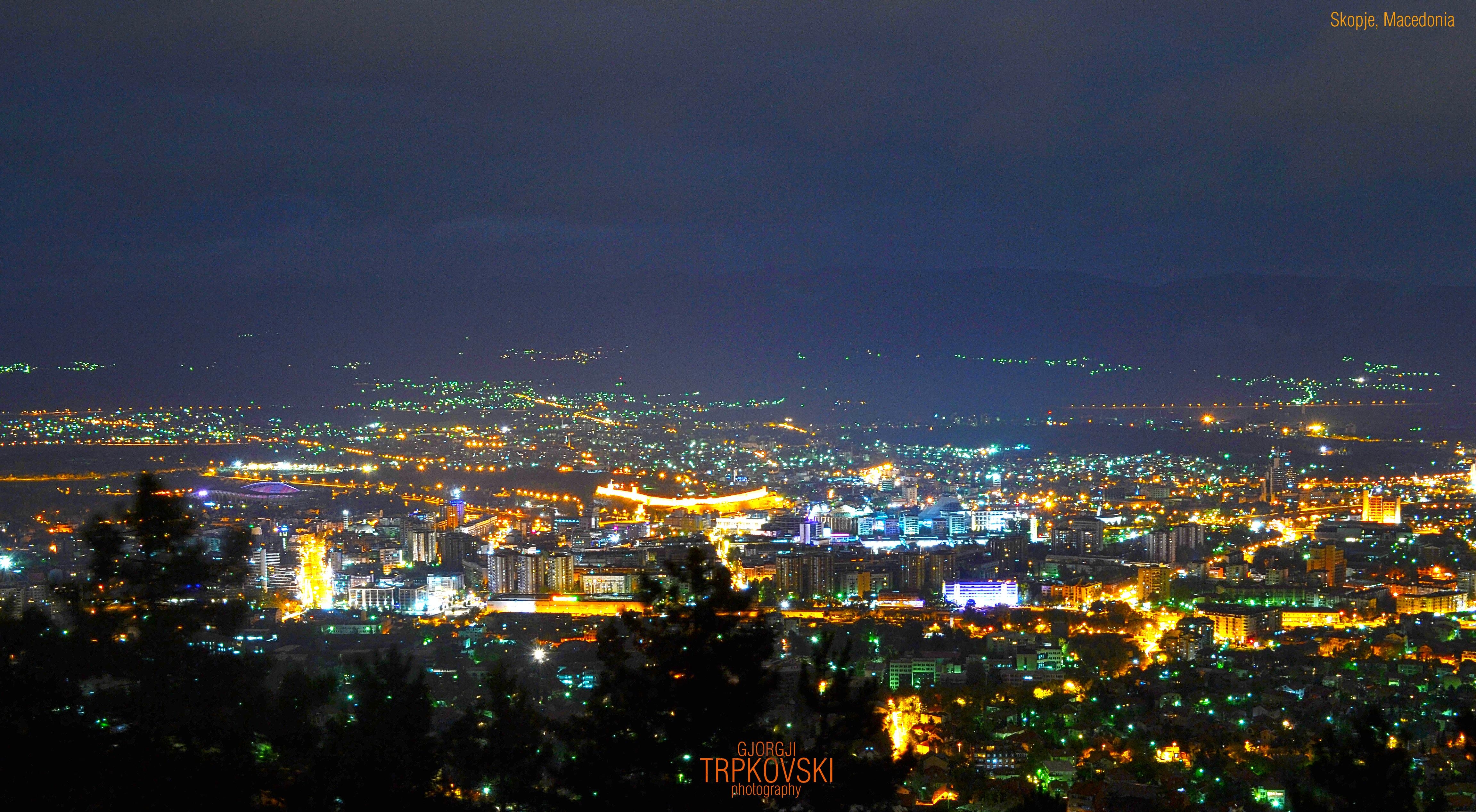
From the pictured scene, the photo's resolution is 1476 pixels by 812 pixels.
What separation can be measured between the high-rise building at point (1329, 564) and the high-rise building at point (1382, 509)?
4061 millimetres

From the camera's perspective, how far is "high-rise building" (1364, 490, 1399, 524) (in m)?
21.7

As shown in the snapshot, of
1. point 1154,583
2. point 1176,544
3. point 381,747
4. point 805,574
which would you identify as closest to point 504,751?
point 381,747

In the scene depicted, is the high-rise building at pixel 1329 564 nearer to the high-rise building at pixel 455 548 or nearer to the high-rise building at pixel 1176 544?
the high-rise building at pixel 1176 544

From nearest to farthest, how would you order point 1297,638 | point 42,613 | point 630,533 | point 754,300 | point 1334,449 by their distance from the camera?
point 42,613 → point 1297,638 → point 630,533 → point 1334,449 → point 754,300

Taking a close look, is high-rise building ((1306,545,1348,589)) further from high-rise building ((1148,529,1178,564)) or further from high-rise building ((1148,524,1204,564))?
high-rise building ((1148,529,1178,564))

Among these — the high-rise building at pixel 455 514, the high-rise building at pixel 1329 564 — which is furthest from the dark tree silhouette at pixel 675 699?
the high-rise building at pixel 1329 564

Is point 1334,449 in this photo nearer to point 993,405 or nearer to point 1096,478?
point 1096,478

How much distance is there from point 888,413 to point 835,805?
1210 inches

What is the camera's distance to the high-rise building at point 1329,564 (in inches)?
654

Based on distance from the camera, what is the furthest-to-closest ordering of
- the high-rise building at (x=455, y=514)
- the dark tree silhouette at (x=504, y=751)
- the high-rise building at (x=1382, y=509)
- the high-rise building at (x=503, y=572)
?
the high-rise building at (x=1382, y=509)
the high-rise building at (x=455, y=514)
the high-rise building at (x=503, y=572)
the dark tree silhouette at (x=504, y=751)

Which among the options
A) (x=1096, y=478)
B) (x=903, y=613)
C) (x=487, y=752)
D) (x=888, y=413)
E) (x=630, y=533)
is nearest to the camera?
(x=487, y=752)

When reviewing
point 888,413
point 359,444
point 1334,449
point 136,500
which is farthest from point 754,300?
point 136,500

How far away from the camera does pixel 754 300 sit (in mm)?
50844

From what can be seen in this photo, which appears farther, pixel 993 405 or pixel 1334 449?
pixel 993 405
